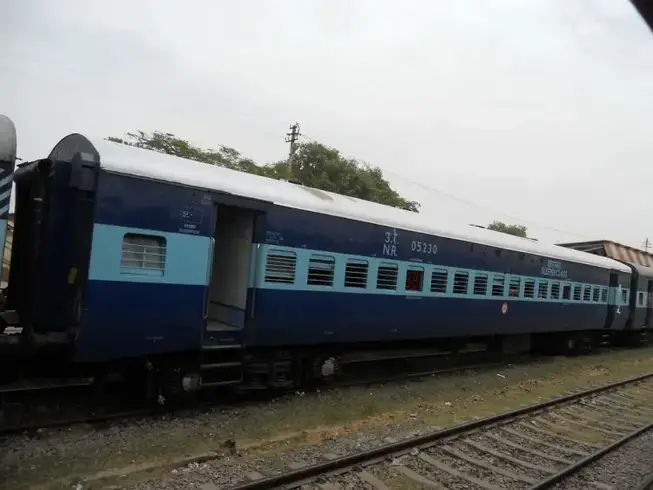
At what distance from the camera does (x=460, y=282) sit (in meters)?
11.9

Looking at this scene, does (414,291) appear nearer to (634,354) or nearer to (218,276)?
(218,276)

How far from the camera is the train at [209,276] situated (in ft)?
21.1

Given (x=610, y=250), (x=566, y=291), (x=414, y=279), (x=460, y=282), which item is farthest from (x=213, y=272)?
(x=610, y=250)

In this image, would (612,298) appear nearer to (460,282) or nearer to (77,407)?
(460,282)

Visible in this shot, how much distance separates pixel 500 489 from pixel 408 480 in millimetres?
970

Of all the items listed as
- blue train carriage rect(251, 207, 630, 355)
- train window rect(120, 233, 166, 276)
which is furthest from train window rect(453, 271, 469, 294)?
train window rect(120, 233, 166, 276)

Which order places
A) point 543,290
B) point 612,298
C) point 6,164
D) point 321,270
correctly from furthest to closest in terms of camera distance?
1. point 612,298
2. point 543,290
3. point 321,270
4. point 6,164

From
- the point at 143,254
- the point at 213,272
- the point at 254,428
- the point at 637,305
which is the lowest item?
the point at 254,428

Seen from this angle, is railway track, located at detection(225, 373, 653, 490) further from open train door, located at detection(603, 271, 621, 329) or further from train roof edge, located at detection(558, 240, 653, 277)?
train roof edge, located at detection(558, 240, 653, 277)

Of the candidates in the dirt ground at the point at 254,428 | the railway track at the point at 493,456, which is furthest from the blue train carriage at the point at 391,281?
the railway track at the point at 493,456

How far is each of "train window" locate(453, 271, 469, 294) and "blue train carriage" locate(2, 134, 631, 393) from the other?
42mm

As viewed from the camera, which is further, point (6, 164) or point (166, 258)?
point (166, 258)

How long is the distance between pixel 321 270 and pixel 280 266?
84 cm

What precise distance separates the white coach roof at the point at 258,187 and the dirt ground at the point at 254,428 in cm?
301
